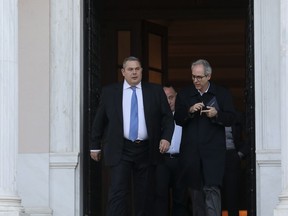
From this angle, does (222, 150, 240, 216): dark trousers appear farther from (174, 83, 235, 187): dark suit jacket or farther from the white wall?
(174, 83, 235, 187): dark suit jacket

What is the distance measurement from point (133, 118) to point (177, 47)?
10.3 metres

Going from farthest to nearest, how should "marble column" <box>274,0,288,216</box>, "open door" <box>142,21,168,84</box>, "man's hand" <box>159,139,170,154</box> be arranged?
"open door" <box>142,21,168,84</box>, "man's hand" <box>159,139,170,154</box>, "marble column" <box>274,0,288,216</box>

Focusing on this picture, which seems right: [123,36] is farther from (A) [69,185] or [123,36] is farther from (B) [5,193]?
(B) [5,193]

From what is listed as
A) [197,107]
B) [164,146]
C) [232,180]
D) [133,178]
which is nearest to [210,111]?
[197,107]

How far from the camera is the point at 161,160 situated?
1162 centimetres

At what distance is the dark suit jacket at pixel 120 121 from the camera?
11430 mm

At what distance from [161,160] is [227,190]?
128cm

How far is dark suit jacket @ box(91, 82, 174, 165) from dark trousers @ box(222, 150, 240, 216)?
1.17 m

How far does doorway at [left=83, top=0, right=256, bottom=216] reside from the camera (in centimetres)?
1247

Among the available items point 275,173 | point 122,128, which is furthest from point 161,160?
point 275,173

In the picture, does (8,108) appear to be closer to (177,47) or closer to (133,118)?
(133,118)

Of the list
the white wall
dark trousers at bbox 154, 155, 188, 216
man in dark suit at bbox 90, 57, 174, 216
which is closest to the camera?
man in dark suit at bbox 90, 57, 174, 216

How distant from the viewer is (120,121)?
37.7 feet

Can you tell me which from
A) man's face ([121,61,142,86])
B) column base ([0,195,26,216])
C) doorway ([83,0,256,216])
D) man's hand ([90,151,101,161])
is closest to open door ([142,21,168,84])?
doorway ([83,0,256,216])
